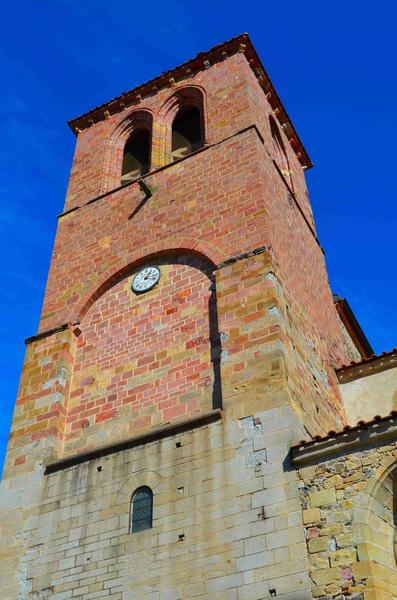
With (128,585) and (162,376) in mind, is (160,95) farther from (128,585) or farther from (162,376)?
(128,585)

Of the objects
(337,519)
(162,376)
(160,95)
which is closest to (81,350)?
(162,376)

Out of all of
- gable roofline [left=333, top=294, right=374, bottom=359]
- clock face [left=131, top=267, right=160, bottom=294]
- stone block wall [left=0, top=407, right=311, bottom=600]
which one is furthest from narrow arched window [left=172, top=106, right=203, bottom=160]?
stone block wall [left=0, top=407, right=311, bottom=600]

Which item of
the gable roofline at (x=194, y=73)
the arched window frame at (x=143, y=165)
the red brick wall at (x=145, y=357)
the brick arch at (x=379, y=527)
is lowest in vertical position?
the brick arch at (x=379, y=527)

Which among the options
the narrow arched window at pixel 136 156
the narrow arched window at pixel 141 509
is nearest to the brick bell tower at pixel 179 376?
the narrow arched window at pixel 141 509

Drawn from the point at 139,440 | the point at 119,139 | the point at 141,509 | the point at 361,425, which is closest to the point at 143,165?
the point at 119,139

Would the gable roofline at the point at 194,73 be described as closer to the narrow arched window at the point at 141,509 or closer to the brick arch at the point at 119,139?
the brick arch at the point at 119,139

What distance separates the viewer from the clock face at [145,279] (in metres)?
11.5

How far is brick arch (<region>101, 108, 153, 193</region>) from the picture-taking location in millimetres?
14844

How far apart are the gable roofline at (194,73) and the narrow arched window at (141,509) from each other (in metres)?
9.72

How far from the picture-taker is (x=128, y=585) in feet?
26.6

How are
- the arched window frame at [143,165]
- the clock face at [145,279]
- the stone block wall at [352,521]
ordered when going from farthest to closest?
the arched window frame at [143,165]
the clock face at [145,279]
the stone block wall at [352,521]

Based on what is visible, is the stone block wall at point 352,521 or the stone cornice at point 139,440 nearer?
the stone block wall at point 352,521

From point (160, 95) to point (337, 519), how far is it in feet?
36.1

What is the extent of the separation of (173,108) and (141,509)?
31.2 ft
